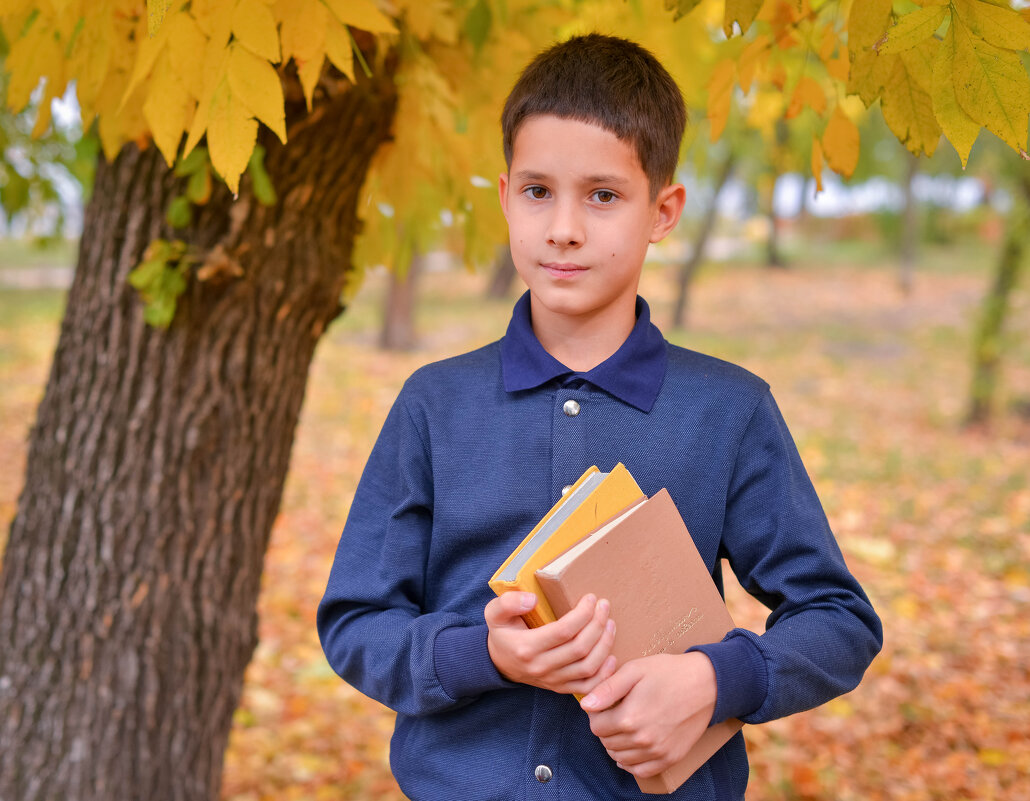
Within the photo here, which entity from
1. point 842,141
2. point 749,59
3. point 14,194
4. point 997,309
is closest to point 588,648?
point 842,141

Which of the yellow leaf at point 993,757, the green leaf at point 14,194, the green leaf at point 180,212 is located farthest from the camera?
the yellow leaf at point 993,757

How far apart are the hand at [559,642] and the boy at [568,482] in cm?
5

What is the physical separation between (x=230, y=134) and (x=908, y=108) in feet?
3.44

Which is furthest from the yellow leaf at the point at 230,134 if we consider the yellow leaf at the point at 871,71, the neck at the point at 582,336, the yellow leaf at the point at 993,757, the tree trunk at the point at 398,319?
the tree trunk at the point at 398,319

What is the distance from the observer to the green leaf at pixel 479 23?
6.74 feet

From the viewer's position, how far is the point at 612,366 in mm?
1390

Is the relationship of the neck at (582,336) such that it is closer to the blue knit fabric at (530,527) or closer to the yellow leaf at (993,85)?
the blue knit fabric at (530,527)

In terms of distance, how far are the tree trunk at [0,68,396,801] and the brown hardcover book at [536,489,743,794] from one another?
4.12ft

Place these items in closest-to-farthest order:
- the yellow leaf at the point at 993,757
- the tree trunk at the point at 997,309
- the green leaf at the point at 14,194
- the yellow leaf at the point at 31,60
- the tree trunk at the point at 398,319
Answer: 1. the yellow leaf at the point at 31,60
2. the green leaf at the point at 14,194
3. the yellow leaf at the point at 993,757
4. the tree trunk at the point at 997,309
5. the tree trunk at the point at 398,319

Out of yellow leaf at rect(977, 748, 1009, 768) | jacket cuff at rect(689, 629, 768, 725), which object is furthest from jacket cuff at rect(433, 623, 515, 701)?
yellow leaf at rect(977, 748, 1009, 768)

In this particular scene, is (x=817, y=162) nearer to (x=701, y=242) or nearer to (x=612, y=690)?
(x=612, y=690)

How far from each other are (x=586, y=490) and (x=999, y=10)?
790 millimetres

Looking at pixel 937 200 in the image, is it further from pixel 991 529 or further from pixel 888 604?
pixel 888 604

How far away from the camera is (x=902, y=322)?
1489 cm
